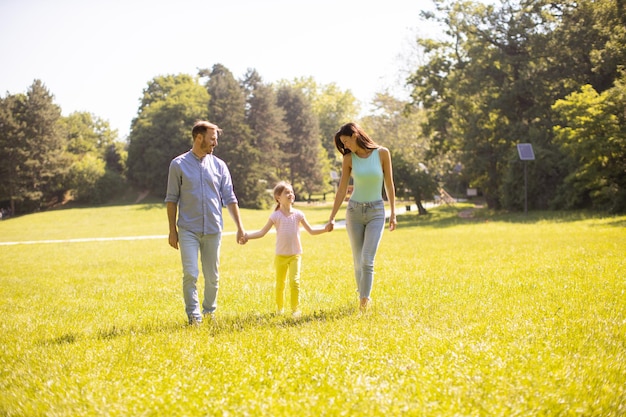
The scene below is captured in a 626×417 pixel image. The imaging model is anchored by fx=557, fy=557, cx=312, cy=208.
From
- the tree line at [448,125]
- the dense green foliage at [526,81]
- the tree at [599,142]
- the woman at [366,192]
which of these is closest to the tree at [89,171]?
the tree line at [448,125]

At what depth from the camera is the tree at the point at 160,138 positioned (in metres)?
64.0

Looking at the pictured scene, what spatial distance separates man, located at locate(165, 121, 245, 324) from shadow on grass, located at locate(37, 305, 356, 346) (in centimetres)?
27

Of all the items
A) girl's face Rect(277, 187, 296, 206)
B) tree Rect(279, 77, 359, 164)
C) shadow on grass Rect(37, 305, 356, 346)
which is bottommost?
shadow on grass Rect(37, 305, 356, 346)

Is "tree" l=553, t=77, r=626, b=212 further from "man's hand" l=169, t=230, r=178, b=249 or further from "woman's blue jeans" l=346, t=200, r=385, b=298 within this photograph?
"man's hand" l=169, t=230, r=178, b=249

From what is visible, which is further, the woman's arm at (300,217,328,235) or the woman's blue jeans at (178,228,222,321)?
the woman's arm at (300,217,328,235)

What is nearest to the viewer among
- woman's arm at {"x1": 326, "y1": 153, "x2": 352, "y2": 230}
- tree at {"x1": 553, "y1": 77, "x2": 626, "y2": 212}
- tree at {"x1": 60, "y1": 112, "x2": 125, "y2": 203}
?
woman's arm at {"x1": 326, "y1": 153, "x2": 352, "y2": 230}

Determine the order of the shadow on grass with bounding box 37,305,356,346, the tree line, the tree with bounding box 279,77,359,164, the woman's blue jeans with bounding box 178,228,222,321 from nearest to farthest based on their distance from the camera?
1. the shadow on grass with bounding box 37,305,356,346
2. the woman's blue jeans with bounding box 178,228,222,321
3. the tree line
4. the tree with bounding box 279,77,359,164

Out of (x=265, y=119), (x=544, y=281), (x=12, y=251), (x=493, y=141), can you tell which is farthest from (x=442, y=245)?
(x=265, y=119)

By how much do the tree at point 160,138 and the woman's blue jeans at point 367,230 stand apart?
56.9 m

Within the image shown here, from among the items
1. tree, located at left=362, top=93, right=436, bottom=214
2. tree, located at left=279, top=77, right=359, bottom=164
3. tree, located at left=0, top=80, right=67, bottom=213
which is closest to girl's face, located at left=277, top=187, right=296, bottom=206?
tree, located at left=362, top=93, right=436, bottom=214

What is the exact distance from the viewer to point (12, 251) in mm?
22703

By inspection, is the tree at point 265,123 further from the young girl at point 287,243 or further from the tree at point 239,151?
the young girl at point 287,243

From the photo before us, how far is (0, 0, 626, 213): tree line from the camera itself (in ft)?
87.2

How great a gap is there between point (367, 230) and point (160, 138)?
61192 mm
